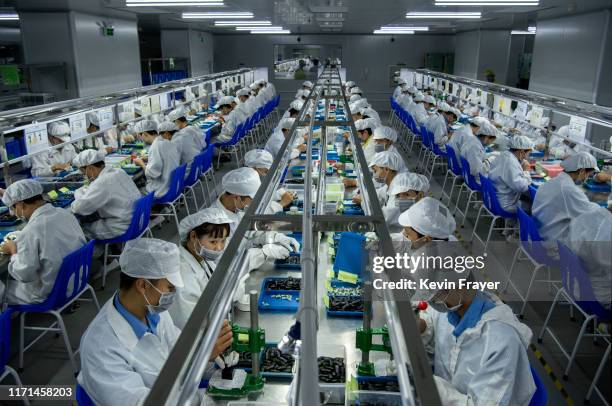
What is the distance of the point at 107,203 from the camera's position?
4.71 m

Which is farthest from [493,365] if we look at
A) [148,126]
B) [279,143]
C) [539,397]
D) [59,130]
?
[148,126]

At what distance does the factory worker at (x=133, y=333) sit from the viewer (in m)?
2.02

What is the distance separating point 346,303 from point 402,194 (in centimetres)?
202

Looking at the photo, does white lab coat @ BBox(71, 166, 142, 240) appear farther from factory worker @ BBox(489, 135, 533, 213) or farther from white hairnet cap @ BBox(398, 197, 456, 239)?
factory worker @ BBox(489, 135, 533, 213)

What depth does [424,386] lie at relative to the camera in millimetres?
810

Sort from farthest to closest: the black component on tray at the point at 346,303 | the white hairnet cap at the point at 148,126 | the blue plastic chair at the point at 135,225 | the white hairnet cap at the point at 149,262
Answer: the white hairnet cap at the point at 148,126
the blue plastic chair at the point at 135,225
the black component on tray at the point at 346,303
the white hairnet cap at the point at 149,262

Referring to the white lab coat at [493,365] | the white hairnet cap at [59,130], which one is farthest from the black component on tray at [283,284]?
the white hairnet cap at [59,130]

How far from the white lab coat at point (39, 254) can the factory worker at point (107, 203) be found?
93cm

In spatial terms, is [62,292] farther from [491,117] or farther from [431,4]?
[491,117]

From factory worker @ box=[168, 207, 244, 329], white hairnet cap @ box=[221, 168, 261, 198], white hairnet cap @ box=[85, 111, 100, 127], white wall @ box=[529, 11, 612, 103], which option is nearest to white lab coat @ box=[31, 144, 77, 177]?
white hairnet cap @ box=[85, 111, 100, 127]

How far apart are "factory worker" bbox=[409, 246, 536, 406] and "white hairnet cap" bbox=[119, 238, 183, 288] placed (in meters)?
1.20

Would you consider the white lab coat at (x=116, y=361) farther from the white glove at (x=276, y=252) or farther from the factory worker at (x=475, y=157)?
the factory worker at (x=475, y=157)

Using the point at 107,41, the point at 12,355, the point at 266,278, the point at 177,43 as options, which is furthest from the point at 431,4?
the point at 177,43

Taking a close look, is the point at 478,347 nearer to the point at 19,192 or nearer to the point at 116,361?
the point at 116,361
